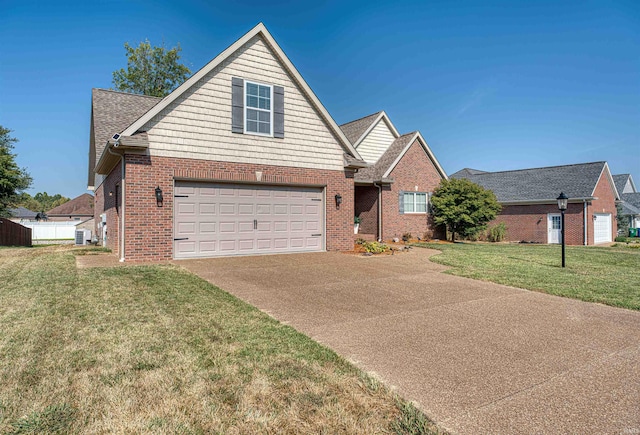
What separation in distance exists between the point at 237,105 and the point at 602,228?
25.9 meters

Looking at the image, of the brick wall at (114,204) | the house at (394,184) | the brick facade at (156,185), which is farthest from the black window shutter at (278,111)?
the house at (394,184)

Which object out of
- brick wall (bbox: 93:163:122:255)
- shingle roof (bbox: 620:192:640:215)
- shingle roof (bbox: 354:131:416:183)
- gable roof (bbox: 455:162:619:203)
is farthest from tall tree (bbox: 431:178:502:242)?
shingle roof (bbox: 620:192:640:215)

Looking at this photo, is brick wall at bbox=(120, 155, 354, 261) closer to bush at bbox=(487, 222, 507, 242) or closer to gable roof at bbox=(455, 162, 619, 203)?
bush at bbox=(487, 222, 507, 242)

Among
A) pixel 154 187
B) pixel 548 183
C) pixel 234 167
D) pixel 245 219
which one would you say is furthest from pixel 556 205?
pixel 154 187

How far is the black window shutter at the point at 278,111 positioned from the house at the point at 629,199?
35679 mm

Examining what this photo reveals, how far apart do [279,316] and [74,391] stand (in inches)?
103

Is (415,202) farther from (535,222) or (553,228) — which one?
(553,228)

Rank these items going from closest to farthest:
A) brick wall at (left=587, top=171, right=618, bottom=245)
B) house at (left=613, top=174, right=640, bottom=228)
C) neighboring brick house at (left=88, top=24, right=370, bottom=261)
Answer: neighboring brick house at (left=88, top=24, right=370, bottom=261) → brick wall at (left=587, top=171, right=618, bottom=245) → house at (left=613, top=174, right=640, bottom=228)

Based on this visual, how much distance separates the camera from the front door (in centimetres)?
2272

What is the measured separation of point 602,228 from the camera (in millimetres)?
24141

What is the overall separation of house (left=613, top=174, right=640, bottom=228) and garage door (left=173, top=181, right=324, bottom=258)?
3439 centimetres

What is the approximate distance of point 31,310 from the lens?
500 centimetres

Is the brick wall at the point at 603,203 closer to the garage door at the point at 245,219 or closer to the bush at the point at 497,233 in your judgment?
the bush at the point at 497,233

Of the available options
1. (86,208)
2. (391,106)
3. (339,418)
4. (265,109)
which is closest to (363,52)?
(391,106)
